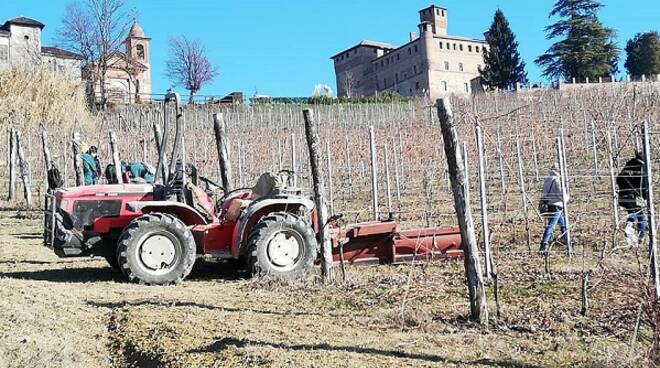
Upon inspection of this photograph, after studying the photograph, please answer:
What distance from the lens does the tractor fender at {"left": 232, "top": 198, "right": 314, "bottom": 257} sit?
7.15m

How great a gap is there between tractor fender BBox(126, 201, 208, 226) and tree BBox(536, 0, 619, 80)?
48149mm

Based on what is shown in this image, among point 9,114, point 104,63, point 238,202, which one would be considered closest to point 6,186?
point 9,114

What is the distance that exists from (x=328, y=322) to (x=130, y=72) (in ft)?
130

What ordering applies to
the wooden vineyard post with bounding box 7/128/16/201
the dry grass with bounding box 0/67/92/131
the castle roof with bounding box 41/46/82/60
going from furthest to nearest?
the castle roof with bounding box 41/46/82/60 → the dry grass with bounding box 0/67/92/131 → the wooden vineyard post with bounding box 7/128/16/201

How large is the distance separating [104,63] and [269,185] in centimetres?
3275

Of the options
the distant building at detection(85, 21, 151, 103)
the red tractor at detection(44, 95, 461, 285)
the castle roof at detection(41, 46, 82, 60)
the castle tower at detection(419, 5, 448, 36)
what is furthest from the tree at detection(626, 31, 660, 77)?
the red tractor at detection(44, 95, 461, 285)

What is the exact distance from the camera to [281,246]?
7215 mm

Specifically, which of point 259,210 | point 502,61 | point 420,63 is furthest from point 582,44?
point 259,210

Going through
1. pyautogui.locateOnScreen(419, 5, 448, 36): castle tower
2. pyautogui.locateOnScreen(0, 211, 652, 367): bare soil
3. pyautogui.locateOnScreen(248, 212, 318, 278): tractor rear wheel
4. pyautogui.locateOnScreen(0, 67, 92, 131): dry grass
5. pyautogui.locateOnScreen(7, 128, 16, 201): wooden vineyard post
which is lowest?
pyautogui.locateOnScreen(0, 211, 652, 367): bare soil

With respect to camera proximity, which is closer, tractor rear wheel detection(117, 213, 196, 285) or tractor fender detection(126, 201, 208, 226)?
tractor rear wheel detection(117, 213, 196, 285)

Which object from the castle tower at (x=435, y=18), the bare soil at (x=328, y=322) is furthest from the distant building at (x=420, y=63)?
the bare soil at (x=328, y=322)

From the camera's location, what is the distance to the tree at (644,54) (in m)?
55.0

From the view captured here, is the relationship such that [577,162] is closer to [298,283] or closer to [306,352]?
[298,283]

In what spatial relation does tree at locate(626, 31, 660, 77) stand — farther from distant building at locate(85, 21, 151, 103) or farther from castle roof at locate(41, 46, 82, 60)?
castle roof at locate(41, 46, 82, 60)
